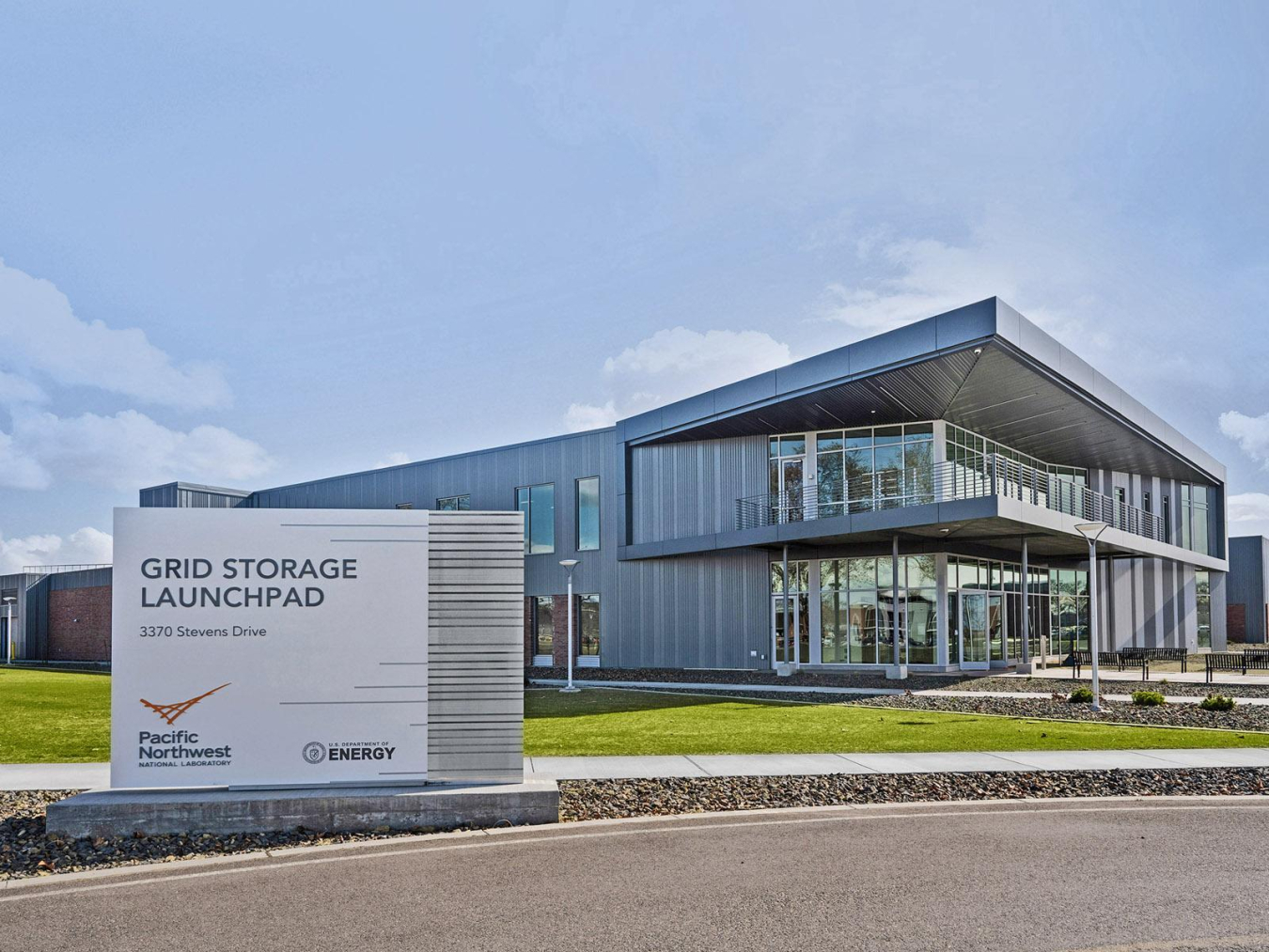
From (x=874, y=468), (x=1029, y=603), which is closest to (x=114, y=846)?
(x=874, y=468)

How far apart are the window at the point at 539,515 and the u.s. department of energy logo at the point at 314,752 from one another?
3009 centimetres

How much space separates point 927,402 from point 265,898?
2468 centimetres

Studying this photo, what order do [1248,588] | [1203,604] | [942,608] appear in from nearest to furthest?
[942,608]
[1203,604]
[1248,588]

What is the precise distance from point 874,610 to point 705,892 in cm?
2549

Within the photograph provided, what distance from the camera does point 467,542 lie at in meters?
9.41

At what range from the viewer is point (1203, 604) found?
49656 mm

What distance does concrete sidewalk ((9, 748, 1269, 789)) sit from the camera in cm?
1091

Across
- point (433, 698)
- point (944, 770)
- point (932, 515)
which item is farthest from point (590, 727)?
point (932, 515)

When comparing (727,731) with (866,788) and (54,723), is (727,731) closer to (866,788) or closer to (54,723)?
(866,788)

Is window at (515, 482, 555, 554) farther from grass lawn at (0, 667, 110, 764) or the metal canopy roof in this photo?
grass lawn at (0, 667, 110, 764)

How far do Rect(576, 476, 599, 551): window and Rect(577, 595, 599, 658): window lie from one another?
0.36 metres

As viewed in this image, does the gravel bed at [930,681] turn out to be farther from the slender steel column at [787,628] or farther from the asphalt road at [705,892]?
the asphalt road at [705,892]

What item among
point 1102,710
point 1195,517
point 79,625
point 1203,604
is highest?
point 1195,517

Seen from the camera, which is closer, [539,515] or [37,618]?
[539,515]
